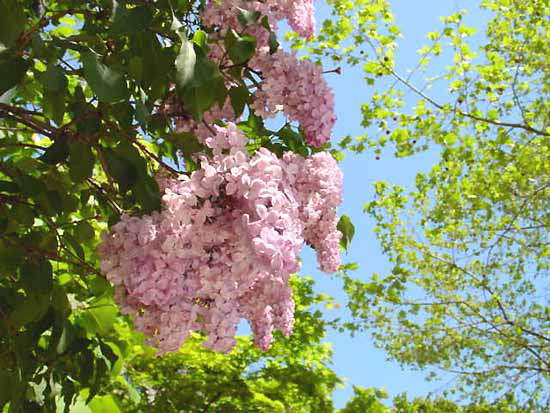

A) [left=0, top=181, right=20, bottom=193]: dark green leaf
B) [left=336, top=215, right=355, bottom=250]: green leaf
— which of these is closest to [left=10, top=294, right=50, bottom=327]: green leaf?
[left=0, top=181, right=20, bottom=193]: dark green leaf

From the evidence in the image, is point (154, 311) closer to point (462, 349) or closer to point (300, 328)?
point (300, 328)

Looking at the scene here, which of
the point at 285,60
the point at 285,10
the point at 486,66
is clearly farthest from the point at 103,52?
the point at 486,66

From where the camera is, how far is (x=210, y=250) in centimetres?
150

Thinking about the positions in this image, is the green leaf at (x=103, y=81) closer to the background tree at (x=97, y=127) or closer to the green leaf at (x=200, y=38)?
the background tree at (x=97, y=127)

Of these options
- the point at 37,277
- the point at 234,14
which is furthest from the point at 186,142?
the point at 37,277

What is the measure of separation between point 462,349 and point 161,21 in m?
7.04

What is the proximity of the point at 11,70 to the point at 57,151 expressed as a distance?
1.17 feet

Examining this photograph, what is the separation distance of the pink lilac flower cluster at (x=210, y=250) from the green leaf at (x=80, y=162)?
0.29 m

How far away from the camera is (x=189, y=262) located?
1488 millimetres

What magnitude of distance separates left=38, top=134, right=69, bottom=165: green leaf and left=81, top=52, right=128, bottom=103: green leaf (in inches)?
22.4

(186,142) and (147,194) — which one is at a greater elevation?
(186,142)

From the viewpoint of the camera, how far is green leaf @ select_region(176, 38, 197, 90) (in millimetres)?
1536

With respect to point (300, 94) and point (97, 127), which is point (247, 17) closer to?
point (300, 94)

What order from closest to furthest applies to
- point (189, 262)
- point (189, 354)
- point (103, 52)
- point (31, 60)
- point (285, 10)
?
point (189, 262)
point (31, 60)
point (103, 52)
point (285, 10)
point (189, 354)
